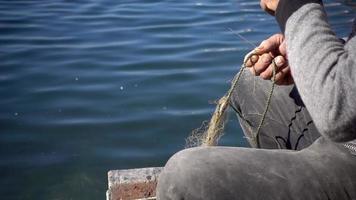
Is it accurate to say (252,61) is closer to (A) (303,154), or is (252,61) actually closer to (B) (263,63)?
(B) (263,63)

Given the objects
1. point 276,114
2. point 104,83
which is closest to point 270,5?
point 276,114

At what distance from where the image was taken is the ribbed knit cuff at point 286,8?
4.86 feet

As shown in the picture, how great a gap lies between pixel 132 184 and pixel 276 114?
0.83 meters

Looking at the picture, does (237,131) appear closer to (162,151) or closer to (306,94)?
(162,151)

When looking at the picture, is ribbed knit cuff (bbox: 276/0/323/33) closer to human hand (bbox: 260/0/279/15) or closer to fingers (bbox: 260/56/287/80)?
human hand (bbox: 260/0/279/15)

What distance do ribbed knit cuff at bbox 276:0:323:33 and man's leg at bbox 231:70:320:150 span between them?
680 millimetres

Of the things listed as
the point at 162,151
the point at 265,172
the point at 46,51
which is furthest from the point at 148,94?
the point at 265,172

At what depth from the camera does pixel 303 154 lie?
1.70 m

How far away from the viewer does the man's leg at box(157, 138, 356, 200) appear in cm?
152

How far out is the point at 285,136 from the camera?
2199 mm

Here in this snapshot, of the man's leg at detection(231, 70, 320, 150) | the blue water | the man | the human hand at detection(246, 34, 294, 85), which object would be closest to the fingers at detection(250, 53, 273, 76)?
the human hand at detection(246, 34, 294, 85)

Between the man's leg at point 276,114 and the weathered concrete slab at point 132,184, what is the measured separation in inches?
22.8

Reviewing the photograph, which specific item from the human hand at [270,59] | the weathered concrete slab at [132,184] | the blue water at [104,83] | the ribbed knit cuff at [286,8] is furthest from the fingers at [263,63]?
the blue water at [104,83]

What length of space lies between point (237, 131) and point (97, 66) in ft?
6.09
